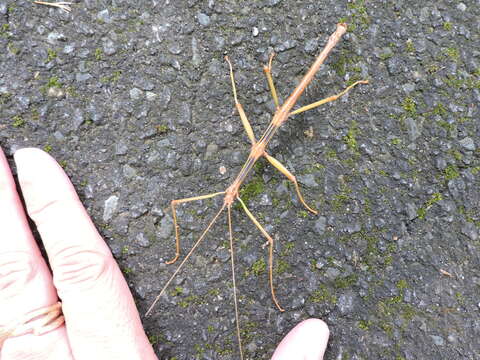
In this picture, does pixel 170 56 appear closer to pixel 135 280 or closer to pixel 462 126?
pixel 135 280

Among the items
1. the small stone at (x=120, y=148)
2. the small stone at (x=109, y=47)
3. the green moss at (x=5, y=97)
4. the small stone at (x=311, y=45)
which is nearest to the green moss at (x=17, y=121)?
the green moss at (x=5, y=97)

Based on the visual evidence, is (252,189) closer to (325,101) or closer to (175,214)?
(175,214)

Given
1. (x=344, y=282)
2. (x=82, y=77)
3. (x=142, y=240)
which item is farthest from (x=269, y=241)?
(x=82, y=77)

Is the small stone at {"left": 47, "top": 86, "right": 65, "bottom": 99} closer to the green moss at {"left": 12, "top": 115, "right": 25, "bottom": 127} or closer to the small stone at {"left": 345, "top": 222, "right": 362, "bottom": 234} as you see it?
the green moss at {"left": 12, "top": 115, "right": 25, "bottom": 127}

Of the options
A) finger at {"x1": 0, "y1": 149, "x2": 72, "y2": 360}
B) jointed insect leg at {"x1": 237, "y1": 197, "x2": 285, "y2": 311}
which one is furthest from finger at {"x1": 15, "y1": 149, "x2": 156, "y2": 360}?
jointed insect leg at {"x1": 237, "y1": 197, "x2": 285, "y2": 311}

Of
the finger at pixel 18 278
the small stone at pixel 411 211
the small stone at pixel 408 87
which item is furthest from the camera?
the small stone at pixel 408 87

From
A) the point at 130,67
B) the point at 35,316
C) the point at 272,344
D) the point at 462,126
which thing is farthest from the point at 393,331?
the point at 130,67

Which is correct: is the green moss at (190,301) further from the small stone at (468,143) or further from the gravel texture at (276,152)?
the small stone at (468,143)

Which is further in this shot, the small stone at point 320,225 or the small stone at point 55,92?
the small stone at point 320,225
